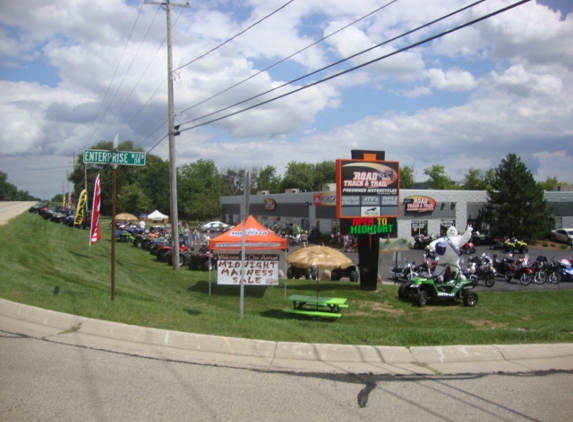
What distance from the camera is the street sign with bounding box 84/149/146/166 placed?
1027 cm

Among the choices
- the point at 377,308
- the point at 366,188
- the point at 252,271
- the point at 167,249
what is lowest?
the point at 377,308

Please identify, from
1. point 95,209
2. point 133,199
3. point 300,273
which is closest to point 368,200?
point 300,273

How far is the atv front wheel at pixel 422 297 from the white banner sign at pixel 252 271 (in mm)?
5366

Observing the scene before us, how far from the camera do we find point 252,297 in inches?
691

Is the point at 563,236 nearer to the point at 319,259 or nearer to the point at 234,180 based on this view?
the point at 319,259

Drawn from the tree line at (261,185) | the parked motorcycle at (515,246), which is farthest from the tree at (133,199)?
the parked motorcycle at (515,246)

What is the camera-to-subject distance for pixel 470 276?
21438 millimetres

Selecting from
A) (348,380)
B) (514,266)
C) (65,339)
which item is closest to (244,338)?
(348,380)

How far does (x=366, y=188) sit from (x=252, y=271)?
6947mm

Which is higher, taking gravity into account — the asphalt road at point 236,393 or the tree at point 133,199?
the tree at point 133,199

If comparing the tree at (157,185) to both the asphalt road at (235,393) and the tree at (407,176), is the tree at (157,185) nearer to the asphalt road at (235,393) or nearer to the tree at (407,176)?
the tree at (407,176)

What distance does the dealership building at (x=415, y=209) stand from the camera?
160 feet

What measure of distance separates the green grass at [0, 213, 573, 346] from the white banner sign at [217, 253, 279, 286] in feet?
3.15

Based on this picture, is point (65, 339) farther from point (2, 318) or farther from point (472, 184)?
point (472, 184)
